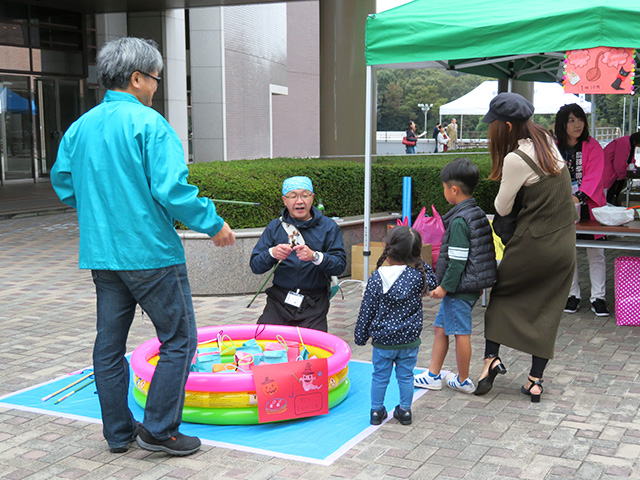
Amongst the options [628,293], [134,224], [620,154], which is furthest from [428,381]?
[620,154]

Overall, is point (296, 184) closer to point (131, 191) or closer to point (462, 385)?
point (131, 191)

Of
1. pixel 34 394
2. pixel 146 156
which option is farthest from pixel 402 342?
pixel 34 394

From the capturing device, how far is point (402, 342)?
3.74 metres

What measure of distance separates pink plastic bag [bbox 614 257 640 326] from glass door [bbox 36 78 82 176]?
51.0 feet

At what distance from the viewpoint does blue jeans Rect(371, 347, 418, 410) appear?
379cm

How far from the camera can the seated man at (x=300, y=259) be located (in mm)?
4594

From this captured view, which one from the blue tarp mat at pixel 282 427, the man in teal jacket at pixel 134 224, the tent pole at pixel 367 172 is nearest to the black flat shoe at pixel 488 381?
the blue tarp mat at pixel 282 427

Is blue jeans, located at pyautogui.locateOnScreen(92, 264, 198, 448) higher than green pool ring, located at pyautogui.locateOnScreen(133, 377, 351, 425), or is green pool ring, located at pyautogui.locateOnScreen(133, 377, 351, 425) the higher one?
blue jeans, located at pyautogui.locateOnScreen(92, 264, 198, 448)

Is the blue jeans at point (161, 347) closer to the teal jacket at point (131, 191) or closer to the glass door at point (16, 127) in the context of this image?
the teal jacket at point (131, 191)

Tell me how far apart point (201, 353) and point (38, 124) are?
1583cm

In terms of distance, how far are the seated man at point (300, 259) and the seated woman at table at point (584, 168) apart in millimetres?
2688

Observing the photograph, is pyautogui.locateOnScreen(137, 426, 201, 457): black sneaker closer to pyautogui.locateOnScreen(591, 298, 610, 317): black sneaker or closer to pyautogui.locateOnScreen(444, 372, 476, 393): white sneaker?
pyautogui.locateOnScreen(444, 372, 476, 393): white sneaker

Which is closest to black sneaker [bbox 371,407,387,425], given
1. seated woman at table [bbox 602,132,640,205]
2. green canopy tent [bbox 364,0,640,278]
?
green canopy tent [bbox 364,0,640,278]

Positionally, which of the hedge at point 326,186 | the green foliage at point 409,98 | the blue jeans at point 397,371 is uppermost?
the green foliage at point 409,98
